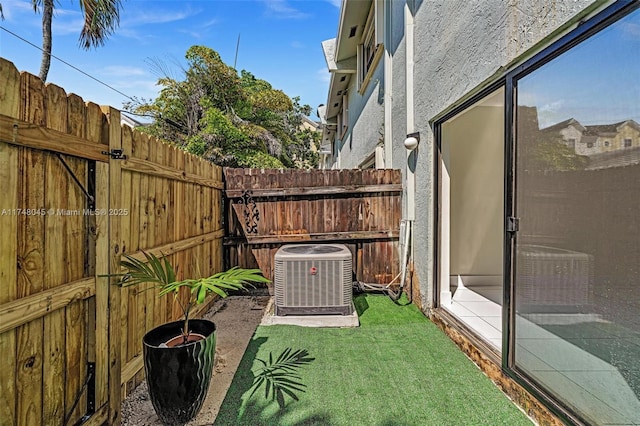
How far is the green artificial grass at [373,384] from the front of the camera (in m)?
2.15

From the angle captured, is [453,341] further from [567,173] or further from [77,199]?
[77,199]

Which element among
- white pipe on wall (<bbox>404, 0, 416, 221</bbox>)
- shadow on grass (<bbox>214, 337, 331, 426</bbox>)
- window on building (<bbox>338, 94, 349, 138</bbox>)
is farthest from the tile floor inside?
window on building (<bbox>338, 94, 349, 138</bbox>)

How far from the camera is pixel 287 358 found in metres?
3.01

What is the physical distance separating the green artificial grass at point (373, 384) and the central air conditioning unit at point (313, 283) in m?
0.26

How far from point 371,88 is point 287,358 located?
5.75m

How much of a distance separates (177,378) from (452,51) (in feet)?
11.2

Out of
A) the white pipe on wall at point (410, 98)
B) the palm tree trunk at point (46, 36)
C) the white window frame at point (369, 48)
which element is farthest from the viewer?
the palm tree trunk at point (46, 36)

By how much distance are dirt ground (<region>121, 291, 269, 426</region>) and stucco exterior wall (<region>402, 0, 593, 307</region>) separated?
2.10m

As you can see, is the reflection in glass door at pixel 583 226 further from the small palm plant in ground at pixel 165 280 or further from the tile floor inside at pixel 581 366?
the small palm plant in ground at pixel 165 280

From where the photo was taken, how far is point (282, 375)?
2697 millimetres

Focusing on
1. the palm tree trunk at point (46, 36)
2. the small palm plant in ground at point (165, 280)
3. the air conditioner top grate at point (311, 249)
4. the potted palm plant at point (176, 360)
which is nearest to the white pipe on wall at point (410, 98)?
the air conditioner top grate at point (311, 249)

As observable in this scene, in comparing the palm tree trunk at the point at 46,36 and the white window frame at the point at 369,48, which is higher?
the palm tree trunk at the point at 46,36

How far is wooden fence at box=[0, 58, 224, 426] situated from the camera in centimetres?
147

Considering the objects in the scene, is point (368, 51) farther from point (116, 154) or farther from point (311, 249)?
point (116, 154)
